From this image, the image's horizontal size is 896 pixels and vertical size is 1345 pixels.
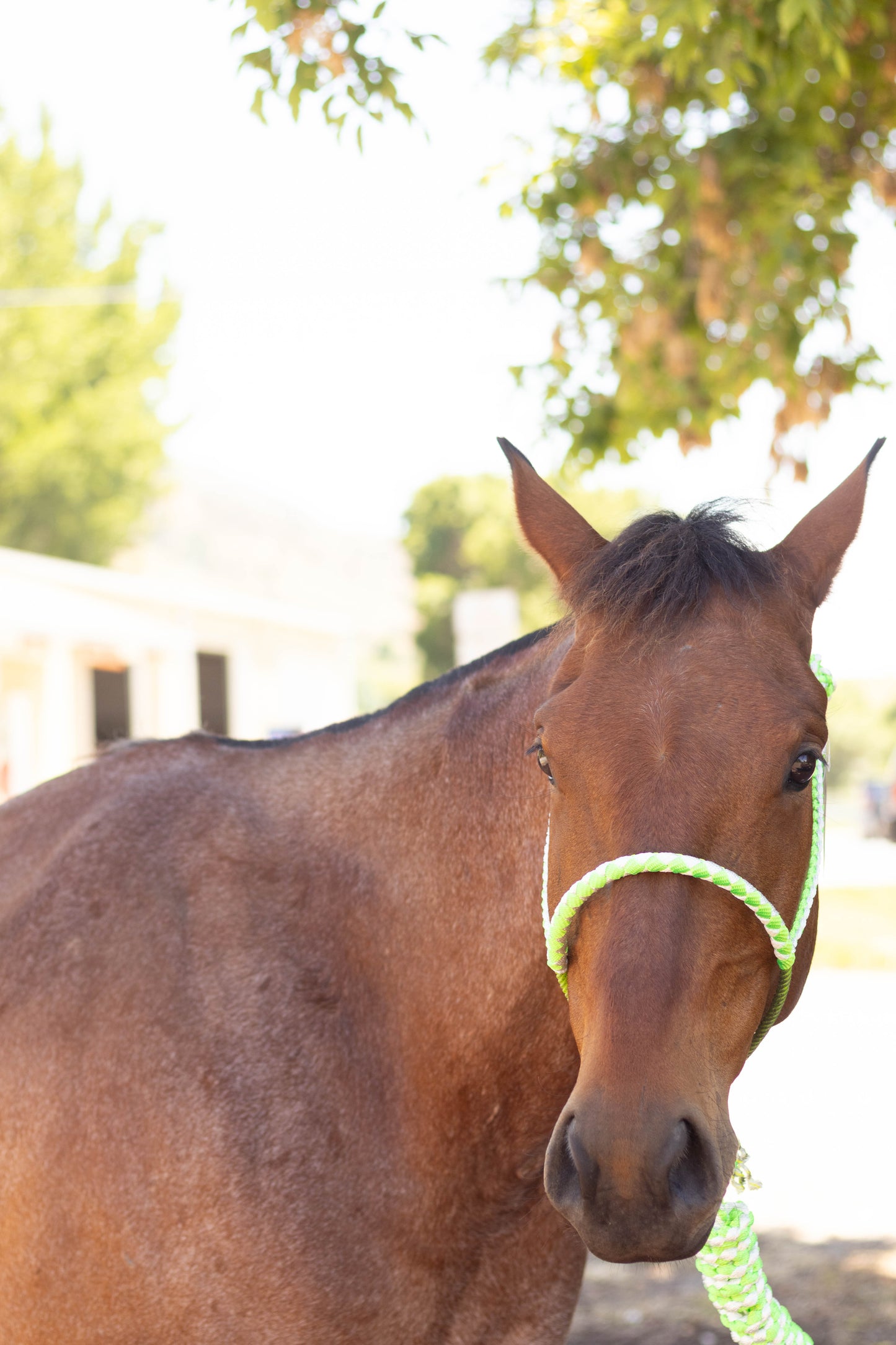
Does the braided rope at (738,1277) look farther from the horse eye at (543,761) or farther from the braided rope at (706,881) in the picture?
the horse eye at (543,761)

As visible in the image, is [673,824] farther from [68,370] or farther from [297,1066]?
[68,370]

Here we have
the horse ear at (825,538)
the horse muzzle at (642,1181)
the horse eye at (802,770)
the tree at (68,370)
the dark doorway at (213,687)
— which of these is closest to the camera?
the horse muzzle at (642,1181)

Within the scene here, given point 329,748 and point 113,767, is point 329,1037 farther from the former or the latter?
point 113,767

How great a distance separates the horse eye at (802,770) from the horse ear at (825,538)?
0.36 meters

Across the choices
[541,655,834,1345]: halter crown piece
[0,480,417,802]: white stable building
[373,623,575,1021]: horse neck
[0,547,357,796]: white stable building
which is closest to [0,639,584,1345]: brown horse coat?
[373,623,575,1021]: horse neck

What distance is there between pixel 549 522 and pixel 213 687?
80.5ft

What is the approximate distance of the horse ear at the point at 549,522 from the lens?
2291 mm

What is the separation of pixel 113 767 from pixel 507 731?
91 cm

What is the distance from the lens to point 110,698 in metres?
24.6

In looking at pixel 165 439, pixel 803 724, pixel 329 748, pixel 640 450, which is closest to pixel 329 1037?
pixel 329 748

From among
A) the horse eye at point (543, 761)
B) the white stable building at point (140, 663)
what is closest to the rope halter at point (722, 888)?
the horse eye at point (543, 761)

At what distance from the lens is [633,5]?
533 centimetres

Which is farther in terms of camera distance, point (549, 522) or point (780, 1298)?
point (780, 1298)

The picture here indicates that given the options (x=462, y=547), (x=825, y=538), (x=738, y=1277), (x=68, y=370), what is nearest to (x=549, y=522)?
A: (x=825, y=538)
